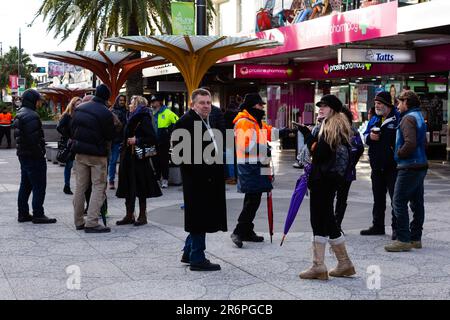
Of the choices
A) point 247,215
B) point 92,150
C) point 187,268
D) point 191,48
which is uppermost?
point 191,48

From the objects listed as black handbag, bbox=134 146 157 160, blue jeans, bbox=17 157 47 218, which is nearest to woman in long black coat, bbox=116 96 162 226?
black handbag, bbox=134 146 157 160

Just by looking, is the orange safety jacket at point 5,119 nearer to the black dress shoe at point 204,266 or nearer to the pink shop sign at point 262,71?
the pink shop sign at point 262,71

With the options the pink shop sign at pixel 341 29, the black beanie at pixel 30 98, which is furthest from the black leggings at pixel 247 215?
the pink shop sign at pixel 341 29

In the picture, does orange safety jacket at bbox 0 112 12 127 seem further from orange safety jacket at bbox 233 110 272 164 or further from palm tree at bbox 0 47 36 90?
palm tree at bbox 0 47 36 90

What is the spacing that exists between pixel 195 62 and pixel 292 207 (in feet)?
26.0

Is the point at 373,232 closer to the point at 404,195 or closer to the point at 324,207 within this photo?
the point at 404,195

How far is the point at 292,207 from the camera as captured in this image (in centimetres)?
680

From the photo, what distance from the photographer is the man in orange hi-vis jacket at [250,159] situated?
25.3ft

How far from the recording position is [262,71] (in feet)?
76.0

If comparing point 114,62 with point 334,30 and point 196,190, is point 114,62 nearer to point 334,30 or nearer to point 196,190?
point 334,30

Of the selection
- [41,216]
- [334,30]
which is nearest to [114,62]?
[334,30]

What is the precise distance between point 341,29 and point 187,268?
11.8 metres

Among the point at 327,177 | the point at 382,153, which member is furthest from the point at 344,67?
the point at 327,177

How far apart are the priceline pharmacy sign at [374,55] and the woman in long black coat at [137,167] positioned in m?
8.71
